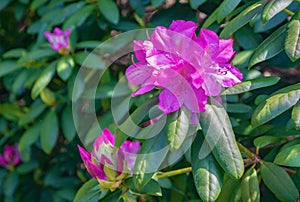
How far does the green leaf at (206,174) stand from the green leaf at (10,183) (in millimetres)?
1326

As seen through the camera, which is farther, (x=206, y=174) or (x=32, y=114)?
(x=32, y=114)

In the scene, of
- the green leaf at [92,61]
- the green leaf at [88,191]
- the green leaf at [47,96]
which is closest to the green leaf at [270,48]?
the green leaf at [88,191]

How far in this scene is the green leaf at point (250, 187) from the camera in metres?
1.12

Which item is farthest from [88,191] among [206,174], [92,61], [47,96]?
[47,96]

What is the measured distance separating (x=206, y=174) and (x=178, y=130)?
11cm

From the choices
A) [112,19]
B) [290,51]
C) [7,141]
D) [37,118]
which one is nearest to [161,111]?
[290,51]

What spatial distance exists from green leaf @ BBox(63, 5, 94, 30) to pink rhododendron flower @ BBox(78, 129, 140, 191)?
0.79 meters

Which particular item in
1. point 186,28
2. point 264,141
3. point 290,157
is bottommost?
point 264,141

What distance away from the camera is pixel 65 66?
184 cm

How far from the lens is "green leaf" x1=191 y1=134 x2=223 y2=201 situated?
1005 millimetres

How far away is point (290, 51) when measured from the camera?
1046mm

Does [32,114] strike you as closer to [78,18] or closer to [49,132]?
[49,132]

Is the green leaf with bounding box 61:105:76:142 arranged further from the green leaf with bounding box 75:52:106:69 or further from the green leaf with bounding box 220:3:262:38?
the green leaf with bounding box 220:3:262:38

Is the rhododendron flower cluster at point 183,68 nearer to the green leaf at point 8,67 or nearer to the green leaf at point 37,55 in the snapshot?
the green leaf at point 37,55
